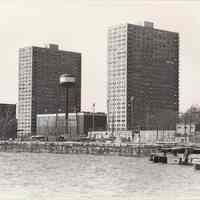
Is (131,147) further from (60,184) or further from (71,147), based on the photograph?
(60,184)

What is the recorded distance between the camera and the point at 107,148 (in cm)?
17825

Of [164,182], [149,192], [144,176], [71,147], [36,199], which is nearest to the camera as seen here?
[36,199]

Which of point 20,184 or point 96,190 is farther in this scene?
point 20,184

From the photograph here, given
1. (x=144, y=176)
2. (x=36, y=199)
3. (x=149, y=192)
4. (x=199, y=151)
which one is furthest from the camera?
(x=199, y=151)

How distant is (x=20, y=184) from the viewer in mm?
65500

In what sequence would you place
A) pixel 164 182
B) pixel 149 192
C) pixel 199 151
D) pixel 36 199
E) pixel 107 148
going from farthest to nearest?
pixel 107 148 < pixel 199 151 < pixel 164 182 < pixel 149 192 < pixel 36 199

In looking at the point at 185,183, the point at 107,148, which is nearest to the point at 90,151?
the point at 107,148

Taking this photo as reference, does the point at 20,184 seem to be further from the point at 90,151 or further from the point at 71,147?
the point at 71,147

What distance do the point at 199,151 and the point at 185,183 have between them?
48197mm

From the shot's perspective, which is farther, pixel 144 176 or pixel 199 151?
pixel 199 151

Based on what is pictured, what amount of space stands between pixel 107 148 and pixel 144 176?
98.6 meters

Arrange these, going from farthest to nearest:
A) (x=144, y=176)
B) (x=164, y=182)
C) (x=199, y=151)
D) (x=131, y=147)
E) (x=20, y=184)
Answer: (x=131, y=147)
(x=199, y=151)
(x=144, y=176)
(x=164, y=182)
(x=20, y=184)

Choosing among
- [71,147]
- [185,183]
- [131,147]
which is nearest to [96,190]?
[185,183]

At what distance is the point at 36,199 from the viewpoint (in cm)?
4612
